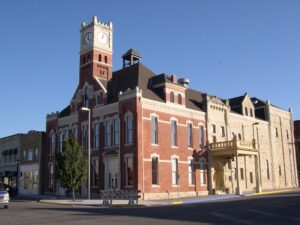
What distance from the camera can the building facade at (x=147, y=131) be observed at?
129 feet

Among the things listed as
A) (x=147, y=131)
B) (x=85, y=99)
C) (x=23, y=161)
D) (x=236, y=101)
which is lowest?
(x=23, y=161)

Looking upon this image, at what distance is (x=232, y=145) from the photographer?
43.3 m

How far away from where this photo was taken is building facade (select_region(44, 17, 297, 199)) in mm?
39344

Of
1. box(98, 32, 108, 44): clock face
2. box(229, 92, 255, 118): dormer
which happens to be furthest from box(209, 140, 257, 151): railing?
box(98, 32, 108, 44): clock face

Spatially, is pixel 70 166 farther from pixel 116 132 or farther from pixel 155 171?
pixel 155 171

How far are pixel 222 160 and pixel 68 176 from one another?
2065cm

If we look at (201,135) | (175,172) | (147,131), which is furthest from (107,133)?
(201,135)

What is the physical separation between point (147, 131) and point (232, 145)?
1058 cm

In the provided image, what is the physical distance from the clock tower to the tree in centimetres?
1221

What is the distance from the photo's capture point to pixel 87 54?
1858 inches

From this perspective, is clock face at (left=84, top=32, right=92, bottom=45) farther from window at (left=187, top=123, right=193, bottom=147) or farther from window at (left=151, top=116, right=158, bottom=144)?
window at (left=187, top=123, right=193, bottom=147)

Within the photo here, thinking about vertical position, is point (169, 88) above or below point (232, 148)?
above

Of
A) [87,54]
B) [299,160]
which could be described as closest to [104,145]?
[87,54]

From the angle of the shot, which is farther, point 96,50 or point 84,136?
point 96,50
